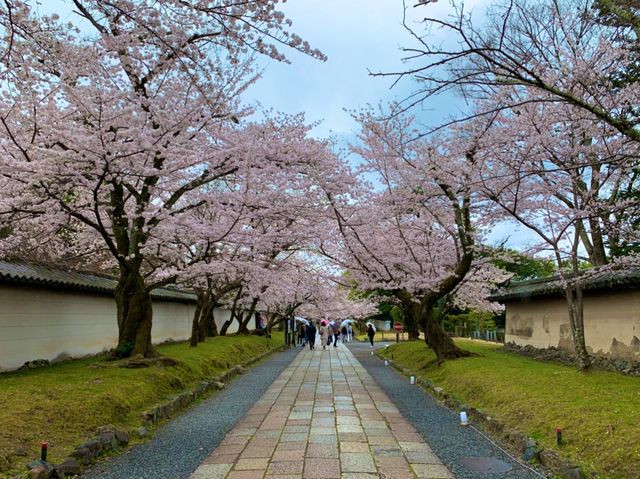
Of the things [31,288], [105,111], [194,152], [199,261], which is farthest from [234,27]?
[31,288]

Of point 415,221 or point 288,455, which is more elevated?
point 415,221

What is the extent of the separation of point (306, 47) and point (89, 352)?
10738 millimetres

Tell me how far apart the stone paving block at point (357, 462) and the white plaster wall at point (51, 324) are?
7.22 m

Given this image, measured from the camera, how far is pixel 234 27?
466 cm

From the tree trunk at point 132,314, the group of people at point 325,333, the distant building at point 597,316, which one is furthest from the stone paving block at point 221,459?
the group of people at point 325,333

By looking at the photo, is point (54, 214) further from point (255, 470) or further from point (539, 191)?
point (539, 191)

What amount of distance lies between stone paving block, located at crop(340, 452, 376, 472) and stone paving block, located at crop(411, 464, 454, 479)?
428 millimetres

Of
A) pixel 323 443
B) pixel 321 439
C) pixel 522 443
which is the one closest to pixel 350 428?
pixel 321 439

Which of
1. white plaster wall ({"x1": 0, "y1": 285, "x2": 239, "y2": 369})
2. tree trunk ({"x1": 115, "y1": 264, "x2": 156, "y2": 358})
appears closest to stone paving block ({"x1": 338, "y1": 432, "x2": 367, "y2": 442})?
tree trunk ({"x1": 115, "y1": 264, "x2": 156, "y2": 358})

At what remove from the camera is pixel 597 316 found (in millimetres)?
10852

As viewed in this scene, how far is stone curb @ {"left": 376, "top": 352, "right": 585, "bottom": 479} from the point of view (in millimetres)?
4566

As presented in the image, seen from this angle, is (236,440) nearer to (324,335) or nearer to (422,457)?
(422,457)

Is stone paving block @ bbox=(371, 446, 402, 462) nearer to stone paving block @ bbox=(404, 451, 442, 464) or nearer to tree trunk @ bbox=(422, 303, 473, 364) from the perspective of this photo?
stone paving block @ bbox=(404, 451, 442, 464)

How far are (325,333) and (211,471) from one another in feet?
74.4
